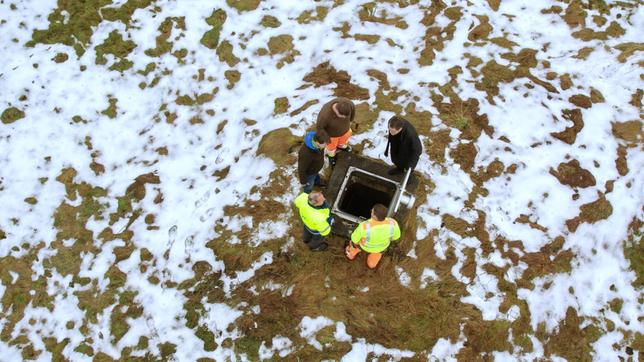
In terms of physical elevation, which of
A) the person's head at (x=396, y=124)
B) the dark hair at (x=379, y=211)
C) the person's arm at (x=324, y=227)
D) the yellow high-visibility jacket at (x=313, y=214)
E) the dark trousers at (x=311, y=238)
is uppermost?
the person's head at (x=396, y=124)

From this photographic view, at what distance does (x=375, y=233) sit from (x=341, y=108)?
184 cm

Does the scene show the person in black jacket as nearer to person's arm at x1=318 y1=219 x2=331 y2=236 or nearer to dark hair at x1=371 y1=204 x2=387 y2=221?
dark hair at x1=371 y1=204 x2=387 y2=221

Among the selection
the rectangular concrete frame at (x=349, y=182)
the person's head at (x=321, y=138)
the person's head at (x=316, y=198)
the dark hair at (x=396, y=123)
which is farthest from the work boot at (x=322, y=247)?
the dark hair at (x=396, y=123)

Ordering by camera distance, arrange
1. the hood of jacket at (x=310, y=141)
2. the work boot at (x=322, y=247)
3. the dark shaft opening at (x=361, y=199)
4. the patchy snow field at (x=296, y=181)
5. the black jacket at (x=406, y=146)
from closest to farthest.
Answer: the hood of jacket at (x=310, y=141) → the black jacket at (x=406, y=146) → the patchy snow field at (x=296, y=181) → the work boot at (x=322, y=247) → the dark shaft opening at (x=361, y=199)

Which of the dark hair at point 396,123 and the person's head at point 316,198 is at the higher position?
the dark hair at point 396,123

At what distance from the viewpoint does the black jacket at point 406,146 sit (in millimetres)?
5070

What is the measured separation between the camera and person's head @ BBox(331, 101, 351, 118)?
5250 mm

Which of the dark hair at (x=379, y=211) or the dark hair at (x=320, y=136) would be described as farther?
the dark hair at (x=320, y=136)

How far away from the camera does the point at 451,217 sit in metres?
5.97

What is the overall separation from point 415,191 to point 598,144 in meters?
3.56

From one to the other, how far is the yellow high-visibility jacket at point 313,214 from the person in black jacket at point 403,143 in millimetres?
1434

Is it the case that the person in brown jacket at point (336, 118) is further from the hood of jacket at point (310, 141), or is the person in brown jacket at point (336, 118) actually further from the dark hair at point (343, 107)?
the hood of jacket at point (310, 141)

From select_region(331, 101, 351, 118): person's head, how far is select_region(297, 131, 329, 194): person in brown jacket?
1.77 ft

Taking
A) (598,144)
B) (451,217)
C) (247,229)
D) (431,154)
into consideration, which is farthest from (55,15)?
(598,144)
